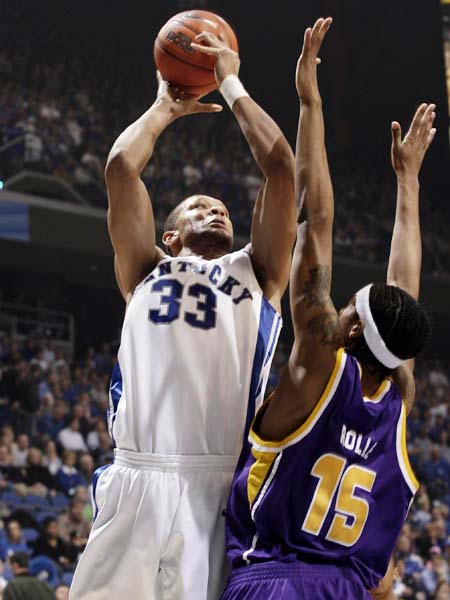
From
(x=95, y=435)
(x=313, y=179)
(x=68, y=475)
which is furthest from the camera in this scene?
(x=95, y=435)

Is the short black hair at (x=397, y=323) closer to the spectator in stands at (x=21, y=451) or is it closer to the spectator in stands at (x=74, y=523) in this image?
the spectator in stands at (x=74, y=523)

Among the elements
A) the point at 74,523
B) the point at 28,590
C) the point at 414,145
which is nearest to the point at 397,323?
the point at 414,145

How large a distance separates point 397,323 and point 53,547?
7.08m

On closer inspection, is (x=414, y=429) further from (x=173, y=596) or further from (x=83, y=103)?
(x=173, y=596)

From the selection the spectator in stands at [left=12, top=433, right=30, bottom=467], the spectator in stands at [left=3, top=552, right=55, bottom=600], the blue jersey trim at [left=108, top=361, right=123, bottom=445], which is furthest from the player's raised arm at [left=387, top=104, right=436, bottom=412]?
the spectator in stands at [left=12, top=433, right=30, bottom=467]

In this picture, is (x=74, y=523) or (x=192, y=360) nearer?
(x=192, y=360)

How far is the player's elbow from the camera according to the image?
10.2 ft

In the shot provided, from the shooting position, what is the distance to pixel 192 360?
295cm

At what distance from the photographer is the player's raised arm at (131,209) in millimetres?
3096

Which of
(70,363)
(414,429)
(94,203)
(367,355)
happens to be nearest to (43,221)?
(94,203)

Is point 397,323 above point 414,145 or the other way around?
the other way around

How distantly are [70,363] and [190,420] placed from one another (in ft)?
35.6

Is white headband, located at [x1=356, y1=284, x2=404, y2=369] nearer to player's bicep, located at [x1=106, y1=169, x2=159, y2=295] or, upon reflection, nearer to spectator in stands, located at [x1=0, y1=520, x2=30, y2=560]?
player's bicep, located at [x1=106, y1=169, x2=159, y2=295]

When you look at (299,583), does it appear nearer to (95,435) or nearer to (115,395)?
(115,395)
